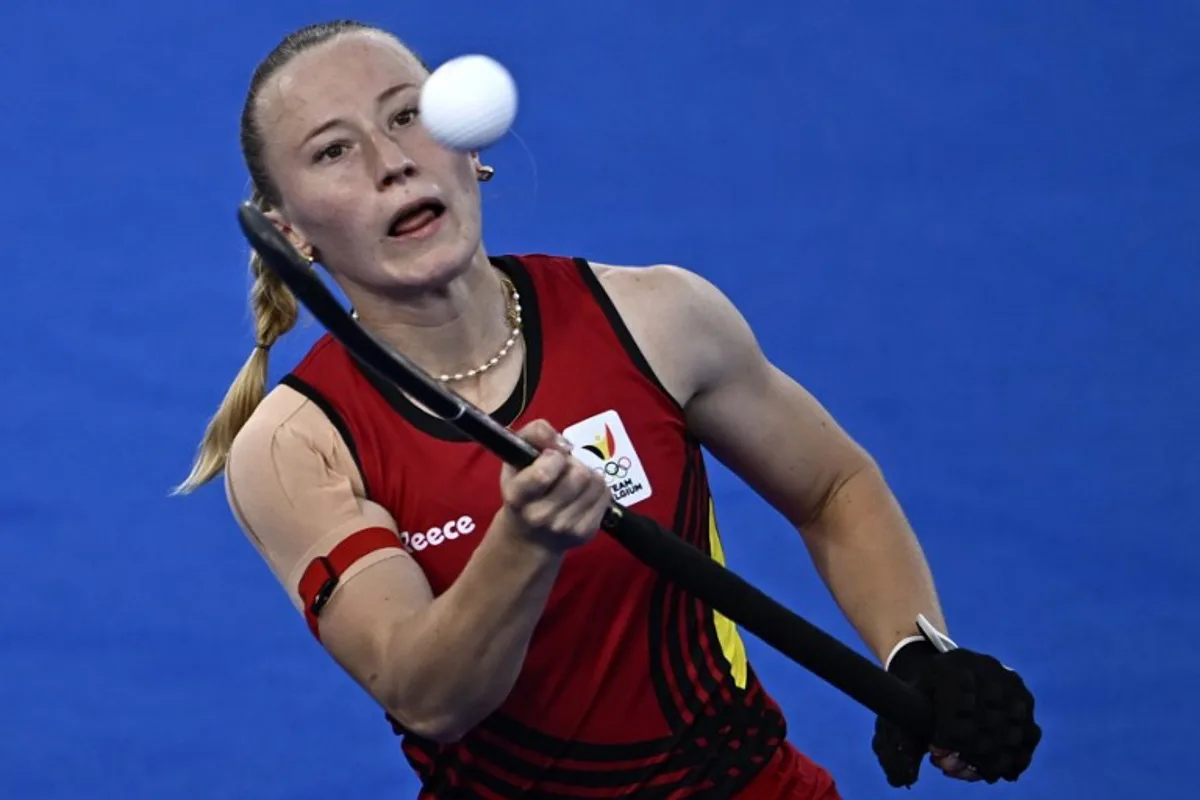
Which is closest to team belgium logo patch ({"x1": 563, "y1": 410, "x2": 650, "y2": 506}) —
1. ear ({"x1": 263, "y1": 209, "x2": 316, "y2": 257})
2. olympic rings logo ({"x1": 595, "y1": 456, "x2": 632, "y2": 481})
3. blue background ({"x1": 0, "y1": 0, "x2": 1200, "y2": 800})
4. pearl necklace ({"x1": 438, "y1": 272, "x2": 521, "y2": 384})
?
olympic rings logo ({"x1": 595, "y1": 456, "x2": 632, "y2": 481})

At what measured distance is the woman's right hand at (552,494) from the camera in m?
1.85

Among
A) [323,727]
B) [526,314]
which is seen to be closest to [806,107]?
[323,727]

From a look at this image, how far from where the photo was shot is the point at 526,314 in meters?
2.41

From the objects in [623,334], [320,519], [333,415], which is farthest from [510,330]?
[320,519]

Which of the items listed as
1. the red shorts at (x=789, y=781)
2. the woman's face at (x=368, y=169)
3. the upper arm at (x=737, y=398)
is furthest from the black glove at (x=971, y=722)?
the woman's face at (x=368, y=169)

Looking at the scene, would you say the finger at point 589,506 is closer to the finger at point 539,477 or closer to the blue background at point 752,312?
the finger at point 539,477

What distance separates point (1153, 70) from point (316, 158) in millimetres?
3336

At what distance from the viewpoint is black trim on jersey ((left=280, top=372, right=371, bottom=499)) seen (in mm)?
2287

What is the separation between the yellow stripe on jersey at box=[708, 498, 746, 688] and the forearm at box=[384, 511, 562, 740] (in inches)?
15.5

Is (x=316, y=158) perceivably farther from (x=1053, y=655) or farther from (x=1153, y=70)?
(x=1153, y=70)

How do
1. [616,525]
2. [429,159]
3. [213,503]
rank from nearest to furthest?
[616,525] → [429,159] → [213,503]

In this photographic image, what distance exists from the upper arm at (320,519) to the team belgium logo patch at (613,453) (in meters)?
0.22

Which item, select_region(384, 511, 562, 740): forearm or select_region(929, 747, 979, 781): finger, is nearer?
select_region(384, 511, 562, 740): forearm

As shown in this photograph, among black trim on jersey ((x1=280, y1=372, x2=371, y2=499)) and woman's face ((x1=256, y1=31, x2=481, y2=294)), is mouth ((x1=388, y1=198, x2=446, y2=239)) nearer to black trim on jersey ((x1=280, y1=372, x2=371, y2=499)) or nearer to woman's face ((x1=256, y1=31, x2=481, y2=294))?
woman's face ((x1=256, y1=31, x2=481, y2=294))
